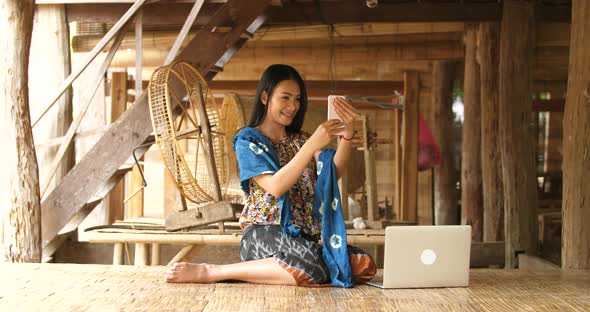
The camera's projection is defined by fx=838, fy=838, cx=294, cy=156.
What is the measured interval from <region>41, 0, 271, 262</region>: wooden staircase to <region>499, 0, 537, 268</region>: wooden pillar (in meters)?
2.03

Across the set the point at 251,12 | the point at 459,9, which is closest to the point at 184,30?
the point at 251,12

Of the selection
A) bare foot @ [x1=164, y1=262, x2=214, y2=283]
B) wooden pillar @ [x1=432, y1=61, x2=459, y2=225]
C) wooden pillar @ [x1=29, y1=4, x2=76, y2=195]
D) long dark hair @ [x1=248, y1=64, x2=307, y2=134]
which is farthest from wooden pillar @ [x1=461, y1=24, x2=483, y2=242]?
bare foot @ [x1=164, y1=262, x2=214, y2=283]

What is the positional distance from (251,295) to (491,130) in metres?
4.67

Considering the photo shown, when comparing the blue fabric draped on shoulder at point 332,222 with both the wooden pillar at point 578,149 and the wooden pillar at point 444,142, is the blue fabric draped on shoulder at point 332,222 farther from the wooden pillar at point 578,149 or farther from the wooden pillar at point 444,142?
the wooden pillar at point 444,142

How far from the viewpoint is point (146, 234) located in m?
5.77

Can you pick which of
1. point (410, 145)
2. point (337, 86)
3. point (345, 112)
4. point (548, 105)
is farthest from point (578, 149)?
point (548, 105)

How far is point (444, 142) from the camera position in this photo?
34.3 feet

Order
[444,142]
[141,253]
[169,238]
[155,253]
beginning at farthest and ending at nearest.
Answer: [444,142] < [155,253] < [141,253] < [169,238]

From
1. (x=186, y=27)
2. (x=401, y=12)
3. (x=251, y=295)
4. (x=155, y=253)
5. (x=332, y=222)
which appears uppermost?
(x=401, y=12)

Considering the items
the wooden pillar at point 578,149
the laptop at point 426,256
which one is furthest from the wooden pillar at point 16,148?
the wooden pillar at point 578,149

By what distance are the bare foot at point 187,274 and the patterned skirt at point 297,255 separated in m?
0.22

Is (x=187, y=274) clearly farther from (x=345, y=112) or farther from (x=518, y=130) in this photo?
(x=518, y=130)

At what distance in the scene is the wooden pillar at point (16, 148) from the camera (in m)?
5.19

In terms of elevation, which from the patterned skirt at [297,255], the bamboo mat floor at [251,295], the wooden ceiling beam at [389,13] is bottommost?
the bamboo mat floor at [251,295]
